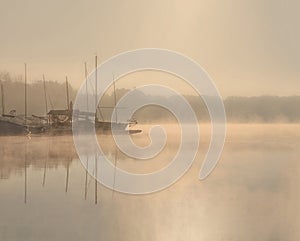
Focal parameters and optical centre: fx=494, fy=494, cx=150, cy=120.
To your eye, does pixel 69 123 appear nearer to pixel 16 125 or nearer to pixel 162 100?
pixel 16 125

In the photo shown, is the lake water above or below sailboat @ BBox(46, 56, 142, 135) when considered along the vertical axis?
below

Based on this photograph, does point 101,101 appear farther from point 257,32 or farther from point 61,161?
point 257,32

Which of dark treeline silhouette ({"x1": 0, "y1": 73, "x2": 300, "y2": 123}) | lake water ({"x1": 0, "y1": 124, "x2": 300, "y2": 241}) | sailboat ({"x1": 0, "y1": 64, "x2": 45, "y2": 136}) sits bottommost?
lake water ({"x1": 0, "y1": 124, "x2": 300, "y2": 241})

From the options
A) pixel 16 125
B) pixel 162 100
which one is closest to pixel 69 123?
pixel 16 125

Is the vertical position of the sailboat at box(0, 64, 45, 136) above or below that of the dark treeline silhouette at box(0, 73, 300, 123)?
below

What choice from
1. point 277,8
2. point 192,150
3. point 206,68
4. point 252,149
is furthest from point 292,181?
point 277,8

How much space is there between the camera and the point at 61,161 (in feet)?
5.37

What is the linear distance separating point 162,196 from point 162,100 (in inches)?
12.7

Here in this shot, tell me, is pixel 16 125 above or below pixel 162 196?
above

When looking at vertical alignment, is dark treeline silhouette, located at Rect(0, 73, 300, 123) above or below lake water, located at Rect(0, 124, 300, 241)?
above

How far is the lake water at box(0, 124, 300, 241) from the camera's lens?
1642mm

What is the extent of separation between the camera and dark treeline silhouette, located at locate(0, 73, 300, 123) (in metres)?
1.63

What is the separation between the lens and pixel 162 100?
165 centimetres

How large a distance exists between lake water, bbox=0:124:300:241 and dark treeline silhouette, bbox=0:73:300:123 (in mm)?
37
